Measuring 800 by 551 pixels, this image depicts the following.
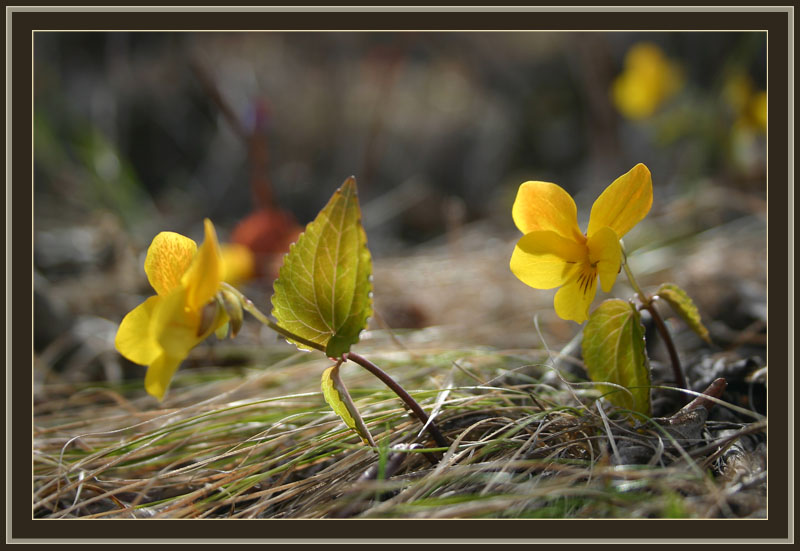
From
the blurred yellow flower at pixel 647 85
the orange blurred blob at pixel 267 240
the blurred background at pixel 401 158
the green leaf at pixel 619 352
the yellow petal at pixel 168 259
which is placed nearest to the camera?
the yellow petal at pixel 168 259

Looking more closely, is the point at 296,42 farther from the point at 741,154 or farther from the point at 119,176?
the point at 741,154

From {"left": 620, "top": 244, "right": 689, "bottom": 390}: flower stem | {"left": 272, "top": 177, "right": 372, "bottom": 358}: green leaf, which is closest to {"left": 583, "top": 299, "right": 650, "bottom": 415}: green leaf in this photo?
{"left": 620, "top": 244, "right": 689, "bottom": 390}: flower stem

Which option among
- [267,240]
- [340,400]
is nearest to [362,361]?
[340,400]

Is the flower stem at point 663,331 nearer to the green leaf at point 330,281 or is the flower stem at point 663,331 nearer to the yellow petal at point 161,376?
the green leaf at point 330,281

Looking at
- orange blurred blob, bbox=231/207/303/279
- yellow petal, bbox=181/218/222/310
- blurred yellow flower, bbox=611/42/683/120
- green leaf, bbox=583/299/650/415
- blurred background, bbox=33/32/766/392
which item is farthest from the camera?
blurred yellow flower, bbox=611/42/683/120

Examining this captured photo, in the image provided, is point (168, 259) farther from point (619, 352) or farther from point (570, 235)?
point (619, 352)

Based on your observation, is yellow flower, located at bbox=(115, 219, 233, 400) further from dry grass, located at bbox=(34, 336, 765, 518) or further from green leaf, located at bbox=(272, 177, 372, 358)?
dry grass, located at bbox=(34, 336, 765, 518)

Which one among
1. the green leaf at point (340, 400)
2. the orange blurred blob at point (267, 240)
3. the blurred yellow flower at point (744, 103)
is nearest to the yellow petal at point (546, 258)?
the green leaf at point (340, 400)
